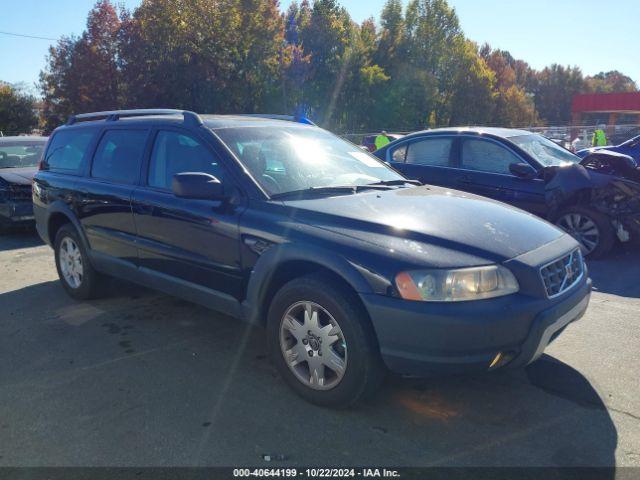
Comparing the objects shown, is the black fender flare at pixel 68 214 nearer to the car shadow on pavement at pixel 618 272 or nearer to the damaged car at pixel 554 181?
the damaged car at pixel 554 181

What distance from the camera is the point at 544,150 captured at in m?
7.49

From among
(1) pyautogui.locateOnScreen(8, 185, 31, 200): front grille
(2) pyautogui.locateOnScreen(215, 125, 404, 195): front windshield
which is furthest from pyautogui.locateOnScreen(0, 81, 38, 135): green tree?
(2) pyautogui.locateOnScreen(215, 125, 404, 195): front windshield

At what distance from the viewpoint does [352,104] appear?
44031 mm

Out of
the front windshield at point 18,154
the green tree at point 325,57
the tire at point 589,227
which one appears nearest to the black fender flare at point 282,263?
the tire at point 589,227

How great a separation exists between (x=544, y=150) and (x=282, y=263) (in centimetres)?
533

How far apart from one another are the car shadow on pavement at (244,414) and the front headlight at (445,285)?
77 cm

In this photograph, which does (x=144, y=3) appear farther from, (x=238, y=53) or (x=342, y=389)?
(x=342, y=389)

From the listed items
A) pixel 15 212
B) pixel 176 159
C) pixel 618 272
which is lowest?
pixel 618 272

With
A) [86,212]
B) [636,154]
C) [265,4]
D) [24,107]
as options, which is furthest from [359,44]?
[86,212]

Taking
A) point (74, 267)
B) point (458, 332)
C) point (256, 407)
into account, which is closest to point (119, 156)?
point (74, 267)

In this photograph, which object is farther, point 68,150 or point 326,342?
point 68,150

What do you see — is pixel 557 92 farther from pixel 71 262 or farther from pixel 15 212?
pixel 71 262

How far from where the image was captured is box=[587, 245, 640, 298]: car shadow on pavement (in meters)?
5.72

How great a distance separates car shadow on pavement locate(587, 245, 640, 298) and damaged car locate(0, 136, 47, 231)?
7957 millimetres
